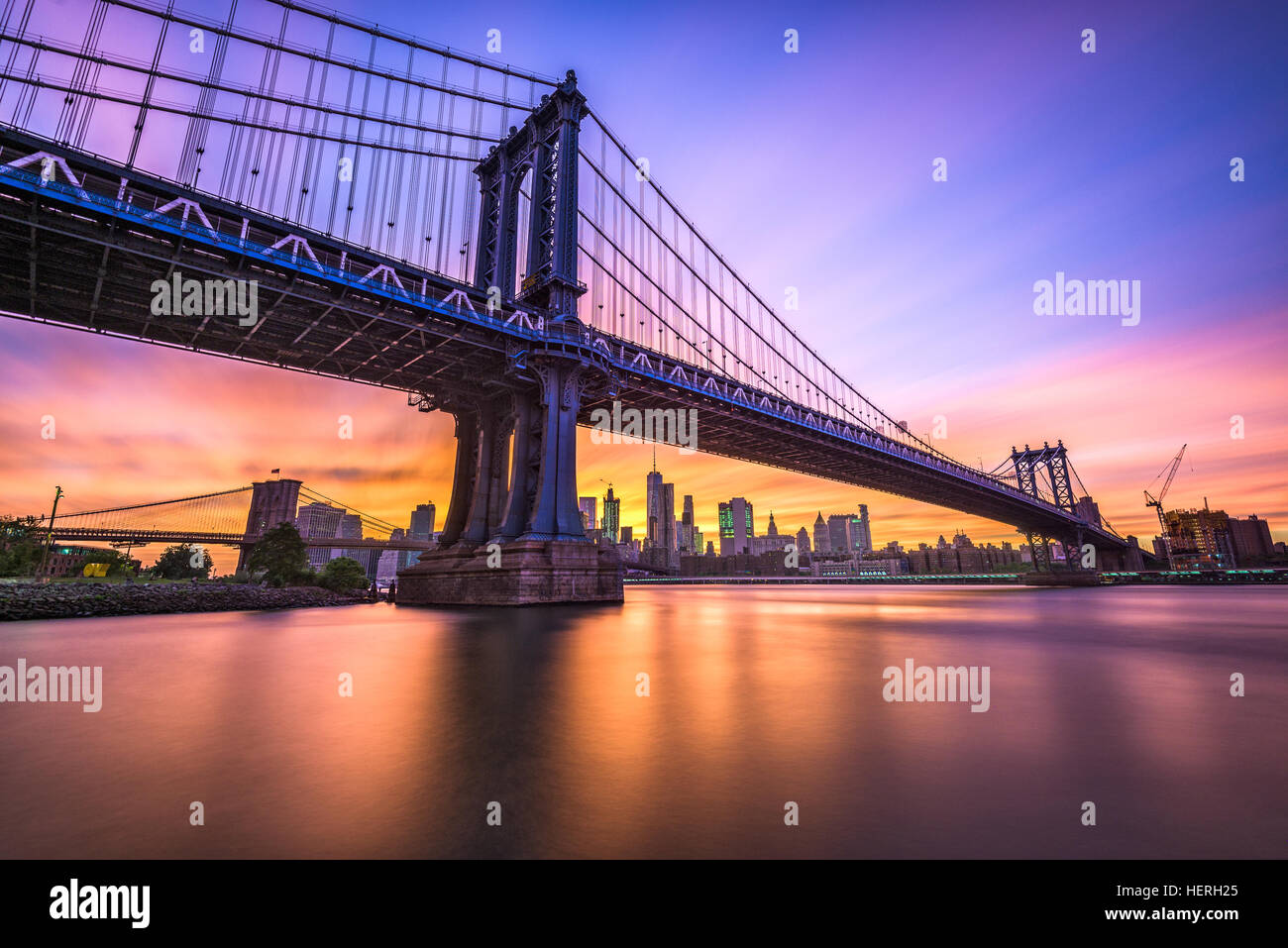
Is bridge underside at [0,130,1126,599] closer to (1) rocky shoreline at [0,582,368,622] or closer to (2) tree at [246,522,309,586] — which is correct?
(1) rocky shoreline at [0,582,368,622]

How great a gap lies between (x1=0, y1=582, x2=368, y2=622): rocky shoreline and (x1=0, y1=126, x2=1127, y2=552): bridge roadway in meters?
12.5

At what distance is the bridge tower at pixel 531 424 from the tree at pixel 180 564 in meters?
49.1

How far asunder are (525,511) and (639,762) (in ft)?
86.5

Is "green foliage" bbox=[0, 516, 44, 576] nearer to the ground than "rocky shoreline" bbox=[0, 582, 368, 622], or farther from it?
farther from it

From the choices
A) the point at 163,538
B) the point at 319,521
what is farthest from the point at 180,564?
the point at 319,521

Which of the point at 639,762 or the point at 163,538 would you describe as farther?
the point at 163,538

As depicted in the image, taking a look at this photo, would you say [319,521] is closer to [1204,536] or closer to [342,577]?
[342,577]

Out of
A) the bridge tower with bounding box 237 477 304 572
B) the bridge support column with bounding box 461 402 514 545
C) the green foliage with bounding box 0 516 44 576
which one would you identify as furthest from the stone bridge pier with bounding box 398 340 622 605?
A: the bridge tower with bounding box 237 477 304 572

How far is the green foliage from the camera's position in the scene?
41006mm

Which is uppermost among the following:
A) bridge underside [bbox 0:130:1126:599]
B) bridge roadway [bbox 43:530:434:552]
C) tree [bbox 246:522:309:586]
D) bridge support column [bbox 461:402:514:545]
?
bridge underside [bbox 0:130:1126:599]

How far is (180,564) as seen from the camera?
6444cm

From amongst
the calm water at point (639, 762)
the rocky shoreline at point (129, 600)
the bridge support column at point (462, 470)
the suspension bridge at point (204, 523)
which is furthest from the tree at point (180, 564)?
the calm water at point (639, 762)

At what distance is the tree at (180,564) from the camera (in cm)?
6162
